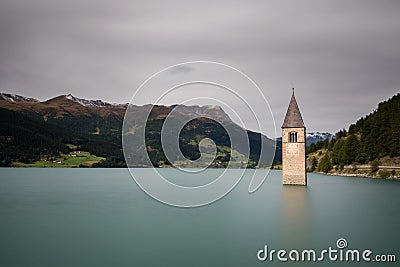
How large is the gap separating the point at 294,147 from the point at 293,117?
485 centimetres

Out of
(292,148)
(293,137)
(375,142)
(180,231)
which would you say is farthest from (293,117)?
(375,142)

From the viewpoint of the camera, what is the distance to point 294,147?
5519cm

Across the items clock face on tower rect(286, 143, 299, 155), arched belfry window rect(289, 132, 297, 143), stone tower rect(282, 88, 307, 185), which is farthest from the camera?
arched belfry window rect(289, 132, 297, 143)

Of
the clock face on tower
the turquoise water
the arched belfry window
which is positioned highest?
the arched belfry window

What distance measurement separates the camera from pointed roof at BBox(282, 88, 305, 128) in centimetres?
5656

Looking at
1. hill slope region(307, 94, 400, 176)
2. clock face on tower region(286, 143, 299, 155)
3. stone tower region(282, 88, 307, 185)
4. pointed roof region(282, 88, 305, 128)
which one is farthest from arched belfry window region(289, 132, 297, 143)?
hill slope region(307, 94, 400, 176)

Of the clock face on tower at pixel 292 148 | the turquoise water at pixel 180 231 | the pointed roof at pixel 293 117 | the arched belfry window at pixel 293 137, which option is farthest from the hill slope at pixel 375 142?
the turquoise water at pixel 180 231

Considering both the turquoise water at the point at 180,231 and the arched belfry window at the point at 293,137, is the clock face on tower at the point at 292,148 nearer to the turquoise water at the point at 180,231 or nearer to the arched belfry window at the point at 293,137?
the arched belfry window at the point at 293,137

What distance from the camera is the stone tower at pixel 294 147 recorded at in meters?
55.0

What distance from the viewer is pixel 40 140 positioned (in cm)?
19812

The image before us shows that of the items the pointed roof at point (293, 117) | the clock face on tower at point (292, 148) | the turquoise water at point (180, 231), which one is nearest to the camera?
the turquoise water at point (180, 231)

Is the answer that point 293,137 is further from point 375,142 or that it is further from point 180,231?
point 375,142

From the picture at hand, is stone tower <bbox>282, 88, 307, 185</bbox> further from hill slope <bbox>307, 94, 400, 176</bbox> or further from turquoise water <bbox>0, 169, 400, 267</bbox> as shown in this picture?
hill slope <bbox>307, 94, 400, 176</bbox>

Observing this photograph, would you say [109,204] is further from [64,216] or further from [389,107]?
[389,107]
